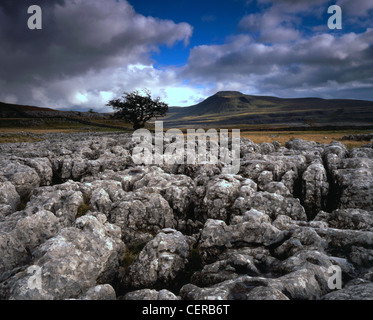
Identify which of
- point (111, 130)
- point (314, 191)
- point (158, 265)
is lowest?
point (158, 265)

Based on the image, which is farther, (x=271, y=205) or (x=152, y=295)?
(x=271, y=205)

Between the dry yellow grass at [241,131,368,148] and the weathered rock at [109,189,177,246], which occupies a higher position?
the dry yellow grass at [241,131,368,148]

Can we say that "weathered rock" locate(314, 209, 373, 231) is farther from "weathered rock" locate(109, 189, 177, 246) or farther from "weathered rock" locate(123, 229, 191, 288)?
"weathered rock" locate(109, 189, 177, 246)

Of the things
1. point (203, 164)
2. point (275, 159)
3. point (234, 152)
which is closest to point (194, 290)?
point (203, 164)

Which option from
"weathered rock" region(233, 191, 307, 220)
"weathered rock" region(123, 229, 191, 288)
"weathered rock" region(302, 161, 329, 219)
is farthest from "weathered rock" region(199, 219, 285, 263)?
"weathered rock" region(302, 161, 329, 219)

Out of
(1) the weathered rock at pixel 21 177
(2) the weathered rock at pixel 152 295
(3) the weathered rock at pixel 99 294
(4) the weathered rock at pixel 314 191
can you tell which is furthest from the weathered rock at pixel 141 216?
(4) the weathered rock at pixel 314 191

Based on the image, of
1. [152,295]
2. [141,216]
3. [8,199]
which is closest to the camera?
[152,295]

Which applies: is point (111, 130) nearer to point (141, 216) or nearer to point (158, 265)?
point (141, 216)

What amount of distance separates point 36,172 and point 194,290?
78.2ft

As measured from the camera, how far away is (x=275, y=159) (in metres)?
26.0

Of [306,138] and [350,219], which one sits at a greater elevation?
[306,138]

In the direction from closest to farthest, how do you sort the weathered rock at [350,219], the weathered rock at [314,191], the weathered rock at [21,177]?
the weathered rock at [350,219] < the weathered rock at [314,191] < the weathered rock at [21,177]

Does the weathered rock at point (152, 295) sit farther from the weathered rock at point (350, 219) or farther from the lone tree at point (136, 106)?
the lone tree at point (136, 106)

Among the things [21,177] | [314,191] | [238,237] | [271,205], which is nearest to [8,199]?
[21,177]
